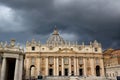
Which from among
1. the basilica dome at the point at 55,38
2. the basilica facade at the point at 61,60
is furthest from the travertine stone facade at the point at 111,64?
the basilica dome at the point at 55,38

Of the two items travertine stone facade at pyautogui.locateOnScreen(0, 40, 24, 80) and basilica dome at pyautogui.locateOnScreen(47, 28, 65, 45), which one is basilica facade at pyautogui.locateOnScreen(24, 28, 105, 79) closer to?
basilica dome at pyautogui.locateOnScreen(47, 28, 65, 45)

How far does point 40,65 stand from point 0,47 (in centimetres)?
4040

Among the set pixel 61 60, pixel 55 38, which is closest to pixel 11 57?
pixel 61 60

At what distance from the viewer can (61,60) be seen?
72688 mm

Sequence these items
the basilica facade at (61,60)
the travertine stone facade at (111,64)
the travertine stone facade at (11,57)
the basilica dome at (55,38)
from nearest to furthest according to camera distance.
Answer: the travertine stone facade at (11,57), the travertine stone facade at (111,64), the basilica facade at (61,60), the basilica dome at (55,38)

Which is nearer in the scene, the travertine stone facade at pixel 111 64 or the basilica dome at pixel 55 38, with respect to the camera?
the travertine stone facade at pixel 111 64

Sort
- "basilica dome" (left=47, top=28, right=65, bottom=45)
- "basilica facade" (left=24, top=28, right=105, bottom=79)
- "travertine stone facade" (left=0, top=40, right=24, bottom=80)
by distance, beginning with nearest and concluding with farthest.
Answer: "travertine stone facade" (left=0, top=40, right=24, bottom=80), "basilica facade" (left=24, top=28, right=105, bottom=79), "basilica dome" (left=47, top=28, right=65, bottom=45)

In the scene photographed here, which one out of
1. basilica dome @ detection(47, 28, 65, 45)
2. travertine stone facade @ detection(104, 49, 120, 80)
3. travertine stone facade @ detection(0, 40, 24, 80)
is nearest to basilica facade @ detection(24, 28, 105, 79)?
travertine stone facade @ detection(104, 49, 120, 80)

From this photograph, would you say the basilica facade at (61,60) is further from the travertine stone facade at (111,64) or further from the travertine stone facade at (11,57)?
the travertine stone facade at (11,57)

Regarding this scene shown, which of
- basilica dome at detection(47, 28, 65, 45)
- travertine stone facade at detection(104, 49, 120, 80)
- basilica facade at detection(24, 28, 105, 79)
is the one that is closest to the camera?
travertine stone facade at detection(104, 49, 120, 80)

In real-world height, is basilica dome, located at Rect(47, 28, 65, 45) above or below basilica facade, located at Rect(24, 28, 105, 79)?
above

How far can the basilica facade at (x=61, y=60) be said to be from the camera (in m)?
71.9

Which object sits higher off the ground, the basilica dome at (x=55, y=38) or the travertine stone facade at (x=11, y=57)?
the basilica dome at (x=55, y=38)

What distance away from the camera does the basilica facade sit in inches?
2830
